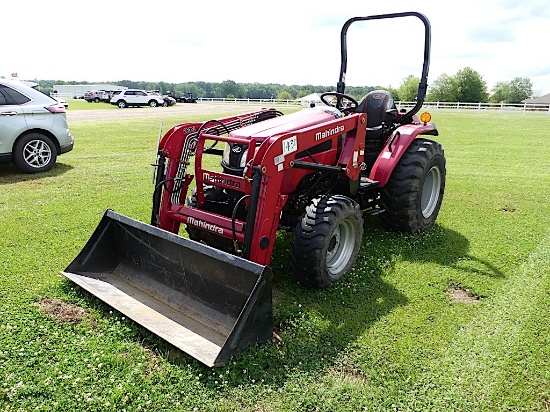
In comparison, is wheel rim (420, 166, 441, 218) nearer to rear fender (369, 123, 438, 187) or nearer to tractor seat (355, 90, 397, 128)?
rear fender (369, 123, 438, 187)

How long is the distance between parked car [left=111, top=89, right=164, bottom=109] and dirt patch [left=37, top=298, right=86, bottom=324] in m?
35.5

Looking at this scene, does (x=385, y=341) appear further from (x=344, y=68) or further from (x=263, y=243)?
(x=344, y=68)

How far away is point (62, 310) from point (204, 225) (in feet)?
4.31

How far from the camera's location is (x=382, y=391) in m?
2.99

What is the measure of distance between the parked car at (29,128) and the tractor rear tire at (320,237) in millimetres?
6670

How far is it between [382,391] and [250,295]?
3.37 ft

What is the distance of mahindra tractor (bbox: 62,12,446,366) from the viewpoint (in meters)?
3.44

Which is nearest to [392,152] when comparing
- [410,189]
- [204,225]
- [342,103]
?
[410,189]

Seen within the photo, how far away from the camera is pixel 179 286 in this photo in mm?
3852

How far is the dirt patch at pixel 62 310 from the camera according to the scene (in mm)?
3639

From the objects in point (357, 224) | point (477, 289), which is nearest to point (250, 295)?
point (357, 224)

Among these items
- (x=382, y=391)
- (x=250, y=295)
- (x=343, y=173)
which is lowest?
(x=382, y=391)

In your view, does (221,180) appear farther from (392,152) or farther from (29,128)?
(29,128)

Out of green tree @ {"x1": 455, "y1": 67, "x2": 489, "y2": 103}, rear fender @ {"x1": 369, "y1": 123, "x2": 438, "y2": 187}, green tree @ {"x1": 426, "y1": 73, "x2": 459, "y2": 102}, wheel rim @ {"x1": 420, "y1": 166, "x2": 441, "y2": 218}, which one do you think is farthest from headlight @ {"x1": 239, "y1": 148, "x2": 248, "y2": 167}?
green tree @ {"x1": 455, "y1": 67, "x2": 489, "y2": 103}
